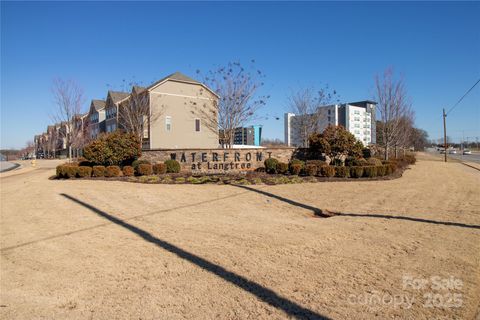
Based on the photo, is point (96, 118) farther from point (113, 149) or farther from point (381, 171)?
point (381, 171)

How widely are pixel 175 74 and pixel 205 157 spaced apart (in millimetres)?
19816

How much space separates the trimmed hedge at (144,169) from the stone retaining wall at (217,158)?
2.07 m

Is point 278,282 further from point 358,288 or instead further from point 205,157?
point 205,157

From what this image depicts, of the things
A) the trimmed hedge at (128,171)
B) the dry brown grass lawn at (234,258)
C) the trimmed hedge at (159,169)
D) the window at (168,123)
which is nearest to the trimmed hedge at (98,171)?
the trimmed hedge at (128,171)

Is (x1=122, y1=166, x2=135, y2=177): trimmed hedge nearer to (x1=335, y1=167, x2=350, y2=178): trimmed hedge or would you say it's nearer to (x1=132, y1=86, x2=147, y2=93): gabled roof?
(x1=335, y1=167, x2=350, y2=178): trimmed hedge

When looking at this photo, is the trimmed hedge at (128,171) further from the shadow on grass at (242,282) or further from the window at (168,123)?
the window at (168,123)

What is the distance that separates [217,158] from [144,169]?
4.55 m

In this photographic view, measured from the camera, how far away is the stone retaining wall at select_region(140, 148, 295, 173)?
723 inches

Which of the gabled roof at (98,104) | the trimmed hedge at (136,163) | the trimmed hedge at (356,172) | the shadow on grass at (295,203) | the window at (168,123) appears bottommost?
the shadow on grass at (295,203)

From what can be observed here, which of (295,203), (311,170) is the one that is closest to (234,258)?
(295,203)

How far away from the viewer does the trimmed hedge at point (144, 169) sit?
16094mm

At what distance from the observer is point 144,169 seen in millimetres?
16109

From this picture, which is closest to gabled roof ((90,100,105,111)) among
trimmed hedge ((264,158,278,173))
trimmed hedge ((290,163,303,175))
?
trimmed hedge ((264,158,278,173))

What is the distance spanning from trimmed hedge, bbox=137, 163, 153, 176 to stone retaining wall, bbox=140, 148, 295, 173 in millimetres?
2074
